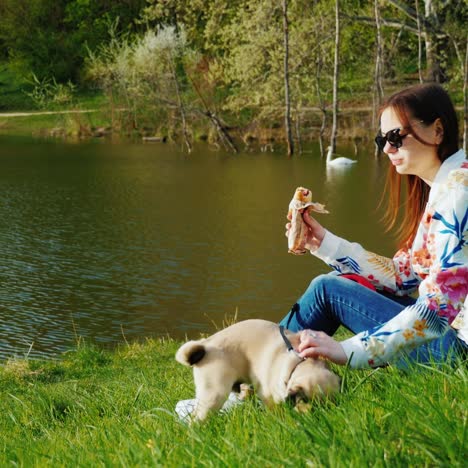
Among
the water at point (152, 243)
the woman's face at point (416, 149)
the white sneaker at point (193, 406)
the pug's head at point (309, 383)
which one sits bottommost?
the water at point (152, 243)

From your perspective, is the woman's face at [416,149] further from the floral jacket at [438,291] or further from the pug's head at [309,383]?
the pug's head at [309,383]

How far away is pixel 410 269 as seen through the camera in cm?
360

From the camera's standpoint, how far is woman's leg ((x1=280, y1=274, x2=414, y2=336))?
323 centimetres

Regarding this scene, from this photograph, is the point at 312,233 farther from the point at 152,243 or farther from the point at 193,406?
Answer: the point at 152,243

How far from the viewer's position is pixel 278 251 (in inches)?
478

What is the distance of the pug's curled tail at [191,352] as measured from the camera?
281 cm

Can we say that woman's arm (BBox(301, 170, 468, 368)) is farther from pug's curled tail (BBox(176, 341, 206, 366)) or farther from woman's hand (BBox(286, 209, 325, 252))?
woman's hand (BBox(286, 209, 325, 252))

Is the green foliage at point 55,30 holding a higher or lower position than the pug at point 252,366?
higher

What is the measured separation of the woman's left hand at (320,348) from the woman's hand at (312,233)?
89 centimetres

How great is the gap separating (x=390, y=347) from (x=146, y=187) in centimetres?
1595

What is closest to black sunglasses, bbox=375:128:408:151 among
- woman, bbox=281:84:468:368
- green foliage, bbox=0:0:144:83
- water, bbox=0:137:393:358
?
woman, bbox=281:84:468:368

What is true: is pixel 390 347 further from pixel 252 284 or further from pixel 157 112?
pixel 157 112

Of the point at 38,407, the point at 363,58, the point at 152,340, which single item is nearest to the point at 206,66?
the point at 363,58

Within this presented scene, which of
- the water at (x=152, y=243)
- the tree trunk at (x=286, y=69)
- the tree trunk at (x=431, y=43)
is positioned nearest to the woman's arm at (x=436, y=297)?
the water at (x=152, y=243)
